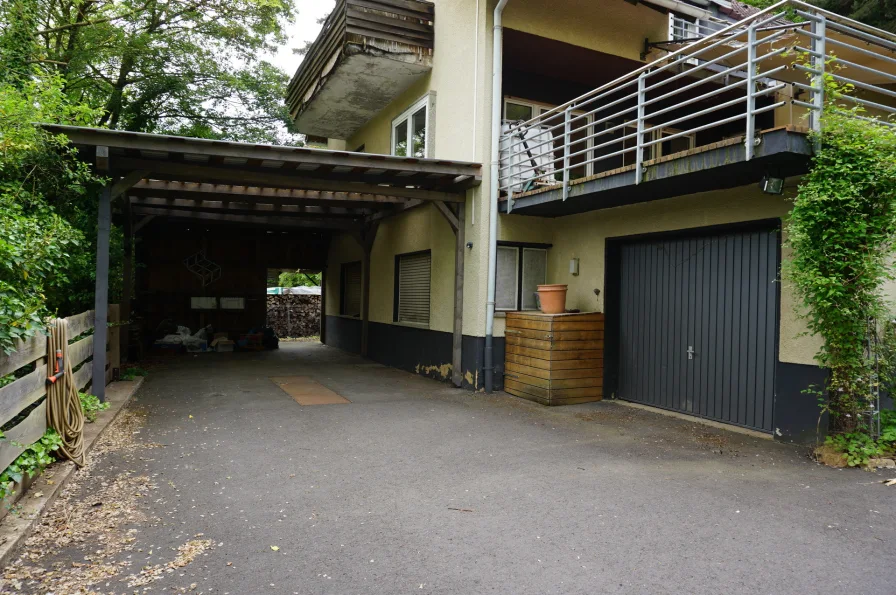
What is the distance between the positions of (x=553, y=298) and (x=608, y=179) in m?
2.01

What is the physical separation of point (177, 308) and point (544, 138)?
11.1m

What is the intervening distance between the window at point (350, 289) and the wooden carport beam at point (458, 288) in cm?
588

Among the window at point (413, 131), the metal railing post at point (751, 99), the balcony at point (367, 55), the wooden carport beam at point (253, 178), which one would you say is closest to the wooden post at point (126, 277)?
the wooden carport beam at point (253, 178)

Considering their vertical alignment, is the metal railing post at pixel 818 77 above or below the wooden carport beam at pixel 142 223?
above

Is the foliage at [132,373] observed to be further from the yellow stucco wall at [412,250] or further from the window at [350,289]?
the window at [350,289]

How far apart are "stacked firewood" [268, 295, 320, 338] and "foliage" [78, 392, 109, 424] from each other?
46.5 ft

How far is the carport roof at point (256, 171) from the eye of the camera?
711 cm

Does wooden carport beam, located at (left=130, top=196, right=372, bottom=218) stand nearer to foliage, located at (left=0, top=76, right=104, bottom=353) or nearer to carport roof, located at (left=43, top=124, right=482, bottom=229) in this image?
carport roof, located at (left=43, top=124, right=482, bottom=229)

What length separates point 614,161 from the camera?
34.3 ft

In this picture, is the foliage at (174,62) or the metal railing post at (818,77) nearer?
the metal railing post at (818,77)

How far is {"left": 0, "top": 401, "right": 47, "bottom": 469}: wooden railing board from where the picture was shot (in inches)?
138

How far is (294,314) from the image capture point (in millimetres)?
21438

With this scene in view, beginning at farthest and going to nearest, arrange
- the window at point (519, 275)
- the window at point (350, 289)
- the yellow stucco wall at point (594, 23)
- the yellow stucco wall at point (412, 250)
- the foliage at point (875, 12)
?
the window at point (350, 289) → the foliage at point (875, 12) → the yellow stucco wall at point (412, 250) → the window at point (519, 275) → the yellow stucco wall at point (594, 23)

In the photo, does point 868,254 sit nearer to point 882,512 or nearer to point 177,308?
point 882,512
